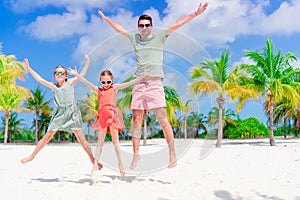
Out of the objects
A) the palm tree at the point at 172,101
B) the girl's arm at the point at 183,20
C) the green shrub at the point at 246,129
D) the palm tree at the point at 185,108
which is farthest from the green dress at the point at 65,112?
the green shrub at the point at 246,129

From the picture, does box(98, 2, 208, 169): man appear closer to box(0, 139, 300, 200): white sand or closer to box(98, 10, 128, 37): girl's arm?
box(98, 10, 128, 37): girl's arm

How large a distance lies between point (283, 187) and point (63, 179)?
3.67m

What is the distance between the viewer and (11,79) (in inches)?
717

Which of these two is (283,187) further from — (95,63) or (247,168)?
(95,63)

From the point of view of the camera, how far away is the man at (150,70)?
18.0ft

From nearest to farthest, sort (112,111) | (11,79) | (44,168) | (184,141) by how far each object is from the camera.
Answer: (112,111) < (184,141) < (44,168) < (11,79)

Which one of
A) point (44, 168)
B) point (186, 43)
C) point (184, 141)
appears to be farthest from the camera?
point (44, 168)

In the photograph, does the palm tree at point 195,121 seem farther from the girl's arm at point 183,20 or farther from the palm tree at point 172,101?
the girl's arm at point 183,20

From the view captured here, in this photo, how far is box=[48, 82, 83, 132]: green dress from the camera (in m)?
5.81

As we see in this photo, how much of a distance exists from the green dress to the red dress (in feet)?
1.61

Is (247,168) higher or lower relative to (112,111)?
lower

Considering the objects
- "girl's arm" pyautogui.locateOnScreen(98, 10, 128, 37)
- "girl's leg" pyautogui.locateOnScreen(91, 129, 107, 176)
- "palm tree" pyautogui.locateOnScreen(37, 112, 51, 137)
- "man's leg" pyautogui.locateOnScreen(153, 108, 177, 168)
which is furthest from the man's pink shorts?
"palm tree" pyautogui.locateOnScreen(37, 112, 51, 137)

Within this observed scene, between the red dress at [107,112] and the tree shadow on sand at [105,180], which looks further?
the tree shadow on sand at [105,180]

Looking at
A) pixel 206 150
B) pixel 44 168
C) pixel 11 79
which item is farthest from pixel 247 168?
pixel 11 79
